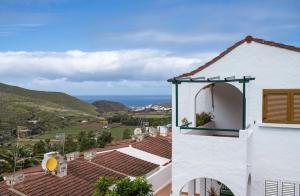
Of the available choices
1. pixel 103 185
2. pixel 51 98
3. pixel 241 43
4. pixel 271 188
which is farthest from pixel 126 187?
pixel 51 98

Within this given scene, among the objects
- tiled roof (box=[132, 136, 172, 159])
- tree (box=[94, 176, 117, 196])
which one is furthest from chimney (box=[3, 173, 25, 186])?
tiled roof (box=[132, 136, 172, 159])

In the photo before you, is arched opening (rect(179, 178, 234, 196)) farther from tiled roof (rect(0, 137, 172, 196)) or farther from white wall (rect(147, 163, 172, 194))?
tiled roof (rect(0, 137, 172, 196))

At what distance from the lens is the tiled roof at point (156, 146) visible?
959 inches

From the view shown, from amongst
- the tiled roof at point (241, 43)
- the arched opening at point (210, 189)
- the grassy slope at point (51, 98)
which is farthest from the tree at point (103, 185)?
the grassy slope at point (51, 98)

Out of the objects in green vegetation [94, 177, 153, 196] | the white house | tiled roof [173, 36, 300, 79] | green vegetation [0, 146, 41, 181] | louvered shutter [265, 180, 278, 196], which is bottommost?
green vegetation [0, 146, 41, 181]

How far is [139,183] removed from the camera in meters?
11.9

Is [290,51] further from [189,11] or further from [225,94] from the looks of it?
[189,11]

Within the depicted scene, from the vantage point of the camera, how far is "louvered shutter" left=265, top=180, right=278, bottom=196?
1315cm

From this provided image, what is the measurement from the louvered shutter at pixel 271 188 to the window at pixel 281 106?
7.49 feet

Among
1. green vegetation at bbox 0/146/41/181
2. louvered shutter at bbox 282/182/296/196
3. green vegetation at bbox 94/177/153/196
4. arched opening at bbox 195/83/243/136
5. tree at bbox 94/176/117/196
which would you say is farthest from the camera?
green vegetation at bbox 0/146/41/181

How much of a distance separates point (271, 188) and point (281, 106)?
3.08 metres

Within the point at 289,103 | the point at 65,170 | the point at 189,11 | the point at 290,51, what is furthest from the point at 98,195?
the point at 189,11

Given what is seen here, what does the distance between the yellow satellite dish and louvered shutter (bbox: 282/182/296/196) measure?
34.3 feet

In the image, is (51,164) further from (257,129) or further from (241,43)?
A: (241,43)
